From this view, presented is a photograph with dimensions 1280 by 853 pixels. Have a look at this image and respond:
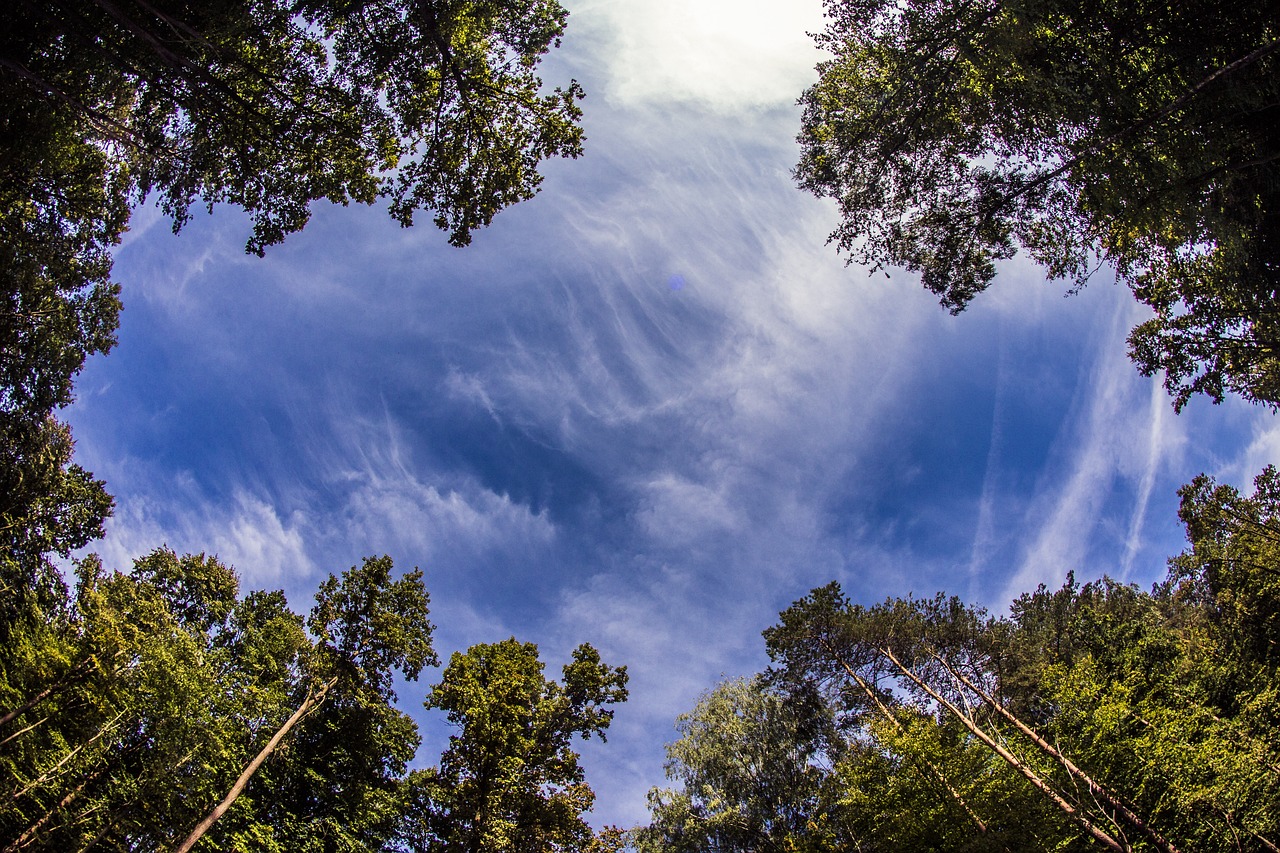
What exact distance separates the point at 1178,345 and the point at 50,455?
29725mm

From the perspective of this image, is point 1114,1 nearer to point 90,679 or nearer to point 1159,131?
point 1159,131

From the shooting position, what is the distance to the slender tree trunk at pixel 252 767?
444 inches

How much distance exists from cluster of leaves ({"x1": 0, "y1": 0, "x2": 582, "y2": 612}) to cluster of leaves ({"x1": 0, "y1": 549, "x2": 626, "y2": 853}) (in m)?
7.26

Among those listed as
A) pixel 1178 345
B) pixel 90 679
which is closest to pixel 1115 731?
pixel 1178 345

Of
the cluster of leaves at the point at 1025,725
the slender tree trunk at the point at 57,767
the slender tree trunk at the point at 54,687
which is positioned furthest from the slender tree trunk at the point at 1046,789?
the slender tree trunk at the point at 54,687

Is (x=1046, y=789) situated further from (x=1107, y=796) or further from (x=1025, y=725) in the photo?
(x=1025, y=725)

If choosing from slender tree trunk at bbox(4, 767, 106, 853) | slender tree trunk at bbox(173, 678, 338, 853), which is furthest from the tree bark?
slender tree trunk at bbox(173, 678, 338, 853)

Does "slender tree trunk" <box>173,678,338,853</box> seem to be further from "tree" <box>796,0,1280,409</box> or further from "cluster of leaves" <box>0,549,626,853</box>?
"tree" <box>796,0,1280,409</box>

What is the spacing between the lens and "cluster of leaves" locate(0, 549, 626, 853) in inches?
520

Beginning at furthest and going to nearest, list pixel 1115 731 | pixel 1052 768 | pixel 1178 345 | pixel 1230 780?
pixel 1178 345 < pixel 1052 768 < pixel 1115 731 < pixel 1230 780

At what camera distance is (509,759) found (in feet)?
45.3

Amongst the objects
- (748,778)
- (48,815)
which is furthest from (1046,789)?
(48,815)

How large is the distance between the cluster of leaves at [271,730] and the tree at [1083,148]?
15274mm

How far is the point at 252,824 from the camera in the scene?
14.3m
